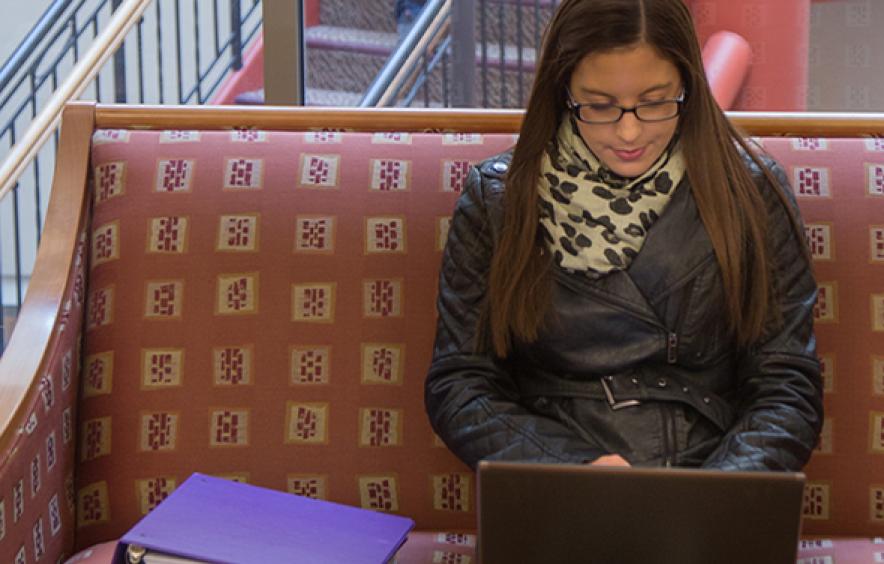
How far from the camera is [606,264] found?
153cm

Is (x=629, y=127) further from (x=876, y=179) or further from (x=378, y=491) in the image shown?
(x=378, y=491)

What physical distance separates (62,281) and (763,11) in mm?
1815

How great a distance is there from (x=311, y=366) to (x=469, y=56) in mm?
1677

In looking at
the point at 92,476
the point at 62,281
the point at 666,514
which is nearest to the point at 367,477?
the point at 92,476

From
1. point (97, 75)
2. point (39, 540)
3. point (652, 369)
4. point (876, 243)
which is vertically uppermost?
point (97, 75)

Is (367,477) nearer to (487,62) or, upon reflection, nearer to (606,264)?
(606,264)

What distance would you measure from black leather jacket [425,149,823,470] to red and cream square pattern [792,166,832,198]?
0.22m

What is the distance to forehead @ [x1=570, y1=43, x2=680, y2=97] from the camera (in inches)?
57.1

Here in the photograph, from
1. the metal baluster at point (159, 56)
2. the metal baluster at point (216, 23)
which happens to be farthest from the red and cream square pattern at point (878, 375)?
the metal baluster at point (216, 23)

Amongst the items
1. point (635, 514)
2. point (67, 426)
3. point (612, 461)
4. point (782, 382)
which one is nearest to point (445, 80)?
point (67, 426)

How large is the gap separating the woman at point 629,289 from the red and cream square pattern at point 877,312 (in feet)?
0.76

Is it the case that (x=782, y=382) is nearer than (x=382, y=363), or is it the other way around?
(x=782, y=382)

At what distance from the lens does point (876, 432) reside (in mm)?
1728

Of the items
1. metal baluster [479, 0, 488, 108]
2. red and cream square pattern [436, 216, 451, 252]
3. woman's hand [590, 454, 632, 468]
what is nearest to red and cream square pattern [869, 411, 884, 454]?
woman's hand [590, 454, 632, 468]
